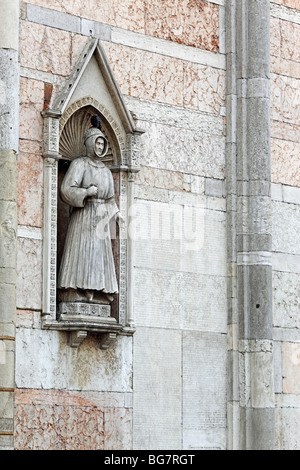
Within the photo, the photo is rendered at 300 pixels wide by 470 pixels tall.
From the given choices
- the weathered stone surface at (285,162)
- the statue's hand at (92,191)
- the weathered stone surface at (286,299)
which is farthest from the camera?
the weathered stone surface at (285,162)

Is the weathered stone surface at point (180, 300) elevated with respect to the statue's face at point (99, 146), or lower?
lower

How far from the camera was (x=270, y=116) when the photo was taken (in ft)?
42.9

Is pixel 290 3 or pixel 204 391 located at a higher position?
pixel 290 3

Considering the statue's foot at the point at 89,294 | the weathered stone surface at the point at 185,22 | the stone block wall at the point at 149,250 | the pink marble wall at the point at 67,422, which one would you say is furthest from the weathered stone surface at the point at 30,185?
the weathered stone surface at the point at 185,22

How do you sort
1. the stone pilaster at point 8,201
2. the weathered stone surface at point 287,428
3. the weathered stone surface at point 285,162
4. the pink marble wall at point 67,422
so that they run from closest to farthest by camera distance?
the stone pilaster at point 8,201 → the pink marble wall at point 67,422 → the weathered stone surface at point 287,428 → the weathered stone surface at point 285,162

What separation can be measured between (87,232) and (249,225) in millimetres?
1999

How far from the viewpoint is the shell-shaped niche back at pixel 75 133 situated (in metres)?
11.7

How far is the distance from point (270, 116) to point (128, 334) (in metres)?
2.85

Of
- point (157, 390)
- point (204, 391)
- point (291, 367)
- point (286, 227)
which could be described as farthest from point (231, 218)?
point (157, 390)

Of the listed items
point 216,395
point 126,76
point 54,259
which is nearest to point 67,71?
point 126,76

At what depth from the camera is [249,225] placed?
12.7 meters

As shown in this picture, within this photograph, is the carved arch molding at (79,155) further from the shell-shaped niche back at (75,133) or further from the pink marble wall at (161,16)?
the pink marble wall at (161,16)

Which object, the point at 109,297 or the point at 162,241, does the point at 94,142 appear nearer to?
the point at 162,241

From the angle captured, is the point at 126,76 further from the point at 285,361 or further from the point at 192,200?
the point at 285,361
